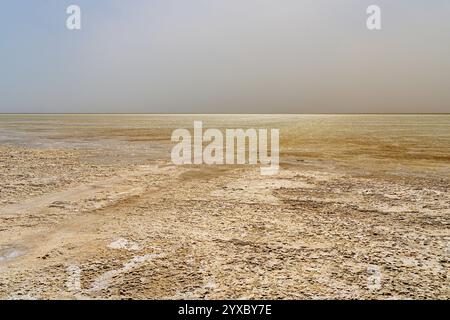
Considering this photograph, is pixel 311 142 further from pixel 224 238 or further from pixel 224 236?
pixel 224 238

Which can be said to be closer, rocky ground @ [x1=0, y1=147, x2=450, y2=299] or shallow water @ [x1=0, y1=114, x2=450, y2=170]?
rocky ground @ [x1=0, y1=147, x2=450, y2=299]

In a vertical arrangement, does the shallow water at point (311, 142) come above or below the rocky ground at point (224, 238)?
above

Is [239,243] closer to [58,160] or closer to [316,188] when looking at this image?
[316,188]

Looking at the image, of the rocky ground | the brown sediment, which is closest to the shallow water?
the brown sediment

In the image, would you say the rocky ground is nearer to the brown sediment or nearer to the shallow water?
the brown sediment

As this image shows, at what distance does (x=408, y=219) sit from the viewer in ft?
24.8

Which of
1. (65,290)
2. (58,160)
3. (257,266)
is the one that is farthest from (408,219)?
(58,160)

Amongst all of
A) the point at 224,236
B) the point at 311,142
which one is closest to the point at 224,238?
the point at 224,236

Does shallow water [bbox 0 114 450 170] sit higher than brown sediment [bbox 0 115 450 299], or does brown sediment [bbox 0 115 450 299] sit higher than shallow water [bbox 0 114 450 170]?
shallow water [bbox 0 114 450 170]

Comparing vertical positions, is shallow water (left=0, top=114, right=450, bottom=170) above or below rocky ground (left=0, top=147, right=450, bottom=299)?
above

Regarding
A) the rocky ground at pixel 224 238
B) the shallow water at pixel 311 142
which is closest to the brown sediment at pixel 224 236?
the rocky ground at pixel 224 238

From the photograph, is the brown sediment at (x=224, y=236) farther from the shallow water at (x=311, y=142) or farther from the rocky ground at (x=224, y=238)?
the shallow water at (x=311, y=142)

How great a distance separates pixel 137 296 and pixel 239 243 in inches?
87.8

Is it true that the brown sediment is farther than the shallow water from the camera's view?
No
